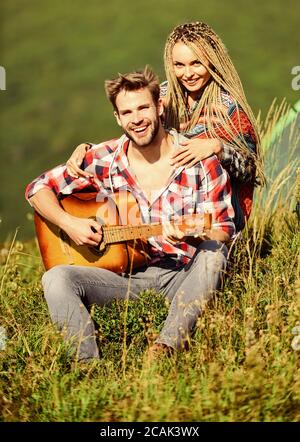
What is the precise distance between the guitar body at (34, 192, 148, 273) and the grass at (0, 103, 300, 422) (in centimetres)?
23

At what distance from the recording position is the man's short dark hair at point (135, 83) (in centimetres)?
497

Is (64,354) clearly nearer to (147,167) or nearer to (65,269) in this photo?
(65,269)

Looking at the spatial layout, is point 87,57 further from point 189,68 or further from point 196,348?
point 196,348

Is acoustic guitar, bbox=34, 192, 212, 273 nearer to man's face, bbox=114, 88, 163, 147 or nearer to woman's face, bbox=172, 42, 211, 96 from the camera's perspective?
man's face, bbox=114, 88, 163, 147

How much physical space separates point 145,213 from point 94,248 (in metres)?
0.35

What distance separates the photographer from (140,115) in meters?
4.96

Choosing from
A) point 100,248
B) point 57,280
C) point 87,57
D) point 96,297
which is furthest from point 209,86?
point 87,57

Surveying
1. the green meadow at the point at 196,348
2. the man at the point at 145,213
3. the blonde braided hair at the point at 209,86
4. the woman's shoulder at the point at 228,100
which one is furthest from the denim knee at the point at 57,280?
the woman's shoulder at the point at 228,100

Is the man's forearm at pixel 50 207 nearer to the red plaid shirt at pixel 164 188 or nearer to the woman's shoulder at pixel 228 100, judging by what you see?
the red plaid shirt at pixel 164 188

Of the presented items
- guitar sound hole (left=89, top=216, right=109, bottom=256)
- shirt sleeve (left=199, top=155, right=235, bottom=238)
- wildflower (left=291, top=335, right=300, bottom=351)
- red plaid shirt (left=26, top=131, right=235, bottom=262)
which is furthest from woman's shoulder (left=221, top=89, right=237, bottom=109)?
wildflower (left=291, top=335, right=300, bottom=351)

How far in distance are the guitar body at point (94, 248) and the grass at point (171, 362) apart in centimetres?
23

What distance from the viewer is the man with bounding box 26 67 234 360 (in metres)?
4.68

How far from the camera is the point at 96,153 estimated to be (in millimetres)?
5258
